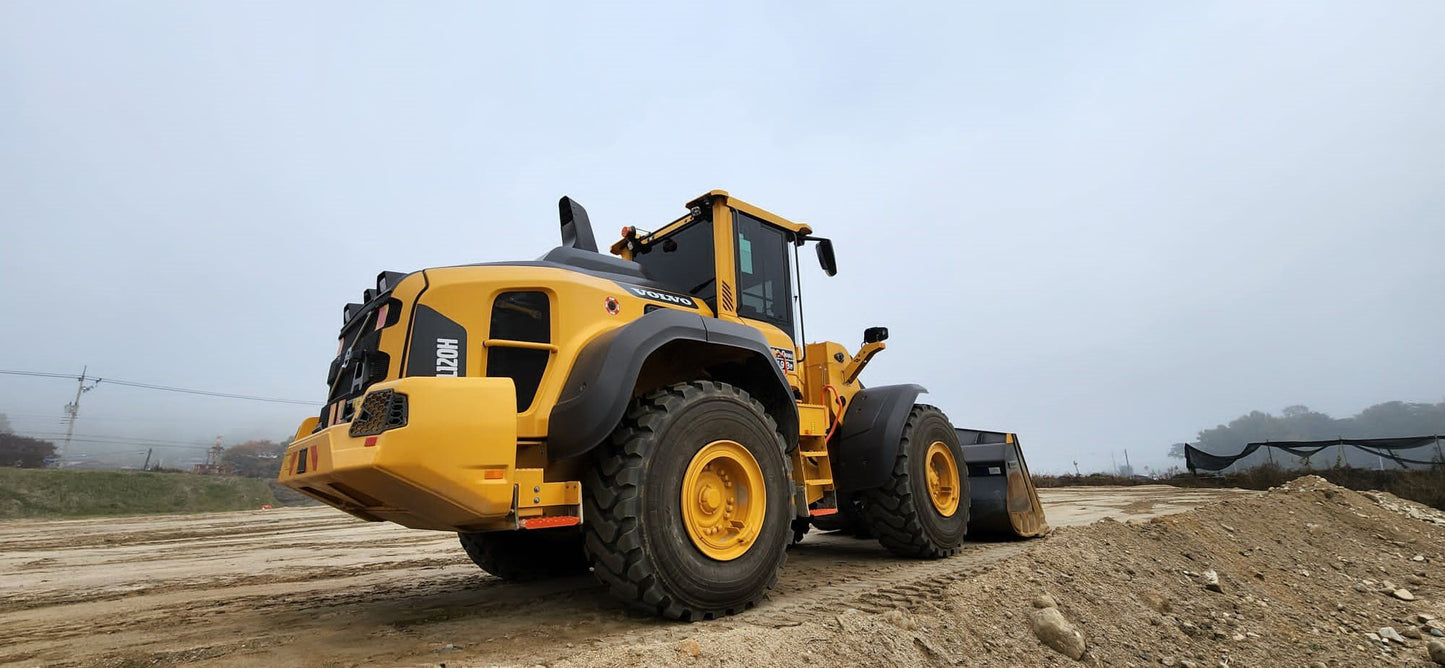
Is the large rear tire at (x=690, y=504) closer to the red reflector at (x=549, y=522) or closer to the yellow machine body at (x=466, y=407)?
the red reflector at (x=549, y=522)

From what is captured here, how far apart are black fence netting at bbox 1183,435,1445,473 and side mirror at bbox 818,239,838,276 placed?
1653 centimetres

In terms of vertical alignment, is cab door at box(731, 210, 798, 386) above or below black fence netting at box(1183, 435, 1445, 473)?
above

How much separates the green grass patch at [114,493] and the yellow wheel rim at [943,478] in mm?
29143

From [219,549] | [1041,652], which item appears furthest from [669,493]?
[219,549]

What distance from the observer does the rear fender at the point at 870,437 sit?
16.9 feet

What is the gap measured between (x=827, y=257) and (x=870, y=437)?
1576mm

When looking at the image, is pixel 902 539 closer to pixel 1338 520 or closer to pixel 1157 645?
pixel 1157 645

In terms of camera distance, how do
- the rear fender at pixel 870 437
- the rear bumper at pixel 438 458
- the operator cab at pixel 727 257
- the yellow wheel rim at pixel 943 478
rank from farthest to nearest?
1. the yellow wheel rim at pixel 943 478
2. the rear fender at pixel 870 437
3. the operator cab at pixel 727 257
4. the rear bumper at pixel 438 458

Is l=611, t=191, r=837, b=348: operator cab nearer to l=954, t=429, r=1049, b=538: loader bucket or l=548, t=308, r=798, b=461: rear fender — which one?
l=548, t=308, r=798, b=461: rear fender

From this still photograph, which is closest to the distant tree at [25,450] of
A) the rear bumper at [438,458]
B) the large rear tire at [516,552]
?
the large rear tire at [516,552]

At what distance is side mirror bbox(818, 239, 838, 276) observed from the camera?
566cm

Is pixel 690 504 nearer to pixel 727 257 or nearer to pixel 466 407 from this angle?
pixel 466 407

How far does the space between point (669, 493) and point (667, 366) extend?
98cm

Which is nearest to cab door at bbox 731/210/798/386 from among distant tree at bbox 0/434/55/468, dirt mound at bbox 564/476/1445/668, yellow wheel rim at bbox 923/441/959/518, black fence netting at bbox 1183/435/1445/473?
yellow wheel rim at bbox 923/441/959/518
